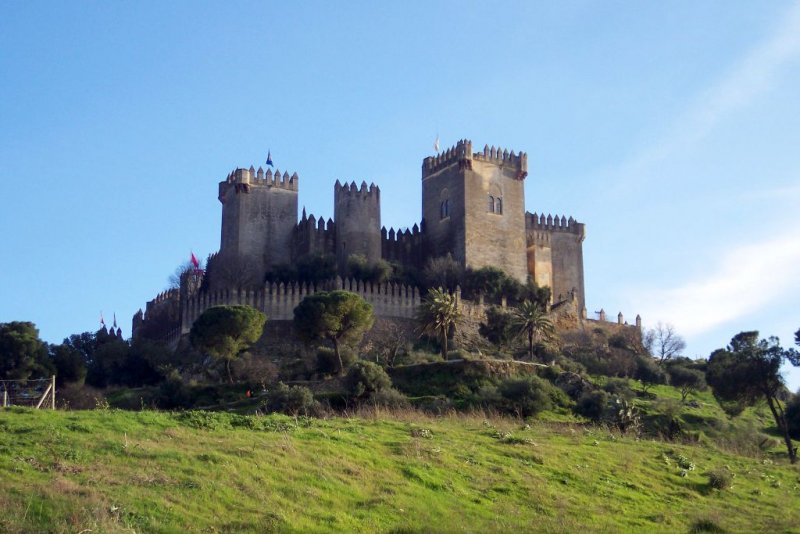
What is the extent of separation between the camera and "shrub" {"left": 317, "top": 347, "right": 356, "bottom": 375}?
4991cm

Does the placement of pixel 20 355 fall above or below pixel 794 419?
above

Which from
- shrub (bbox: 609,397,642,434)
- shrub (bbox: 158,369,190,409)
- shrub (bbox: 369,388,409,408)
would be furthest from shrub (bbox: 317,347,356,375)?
shrub (bbox: 609,397,642,434)

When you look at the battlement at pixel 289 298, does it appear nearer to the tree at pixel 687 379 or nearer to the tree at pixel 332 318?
the tree at pixel 332 318

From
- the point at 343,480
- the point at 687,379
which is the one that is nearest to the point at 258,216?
the point at 687,379

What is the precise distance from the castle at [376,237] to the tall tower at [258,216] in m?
0.05

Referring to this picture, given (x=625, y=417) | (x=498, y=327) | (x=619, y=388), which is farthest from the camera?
(x=498, y=327)

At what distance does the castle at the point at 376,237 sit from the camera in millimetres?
59247

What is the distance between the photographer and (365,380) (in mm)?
44188

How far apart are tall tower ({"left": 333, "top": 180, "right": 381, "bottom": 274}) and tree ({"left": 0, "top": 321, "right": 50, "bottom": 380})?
58.7ft

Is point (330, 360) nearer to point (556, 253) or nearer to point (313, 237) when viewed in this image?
point (313, 237)

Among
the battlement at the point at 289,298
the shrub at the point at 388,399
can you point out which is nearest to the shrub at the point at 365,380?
the shrub at the point at 388,399

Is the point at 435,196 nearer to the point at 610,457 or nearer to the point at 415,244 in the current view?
the point at 415,244

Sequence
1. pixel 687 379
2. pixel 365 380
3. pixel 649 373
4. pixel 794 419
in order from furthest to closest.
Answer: pixel 649 373 < pixel 687 379 < pixel 794 419 < pixel 365 380

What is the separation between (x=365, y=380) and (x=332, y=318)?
27.8 ft
